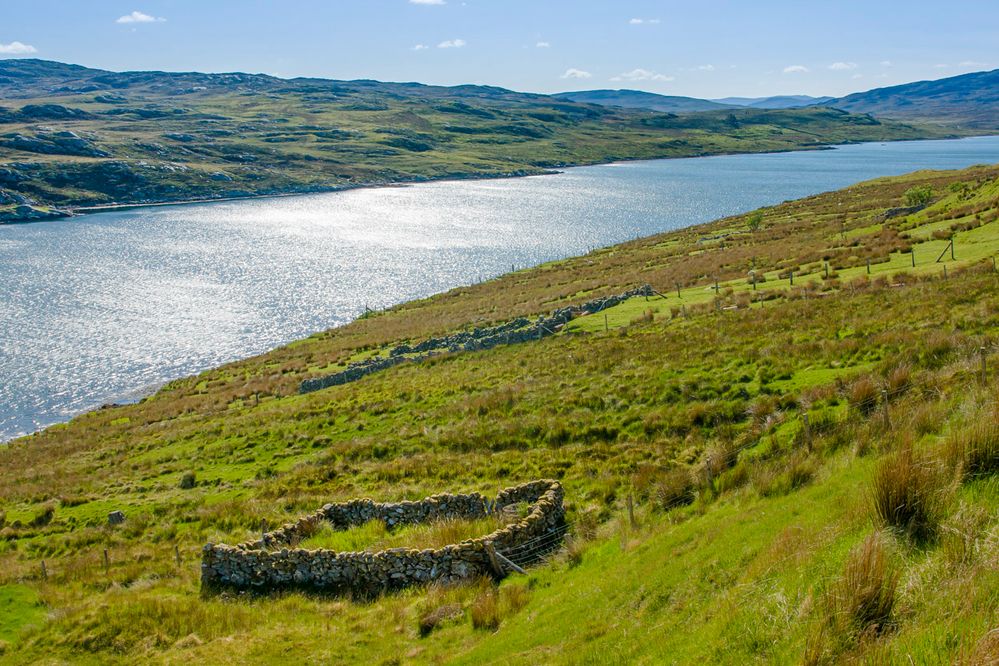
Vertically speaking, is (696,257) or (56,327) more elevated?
(696,257)

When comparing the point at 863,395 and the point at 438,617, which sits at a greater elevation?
the point at 863,395

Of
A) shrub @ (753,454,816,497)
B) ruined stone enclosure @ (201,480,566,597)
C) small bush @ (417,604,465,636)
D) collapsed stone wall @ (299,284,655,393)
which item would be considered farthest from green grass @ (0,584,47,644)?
collapsed stone wall @ (299,284,655,393)

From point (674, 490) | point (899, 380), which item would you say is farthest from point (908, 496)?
point (899, 380)

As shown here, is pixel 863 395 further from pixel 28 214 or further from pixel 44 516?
pixel 28 214

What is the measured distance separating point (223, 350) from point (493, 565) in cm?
5643

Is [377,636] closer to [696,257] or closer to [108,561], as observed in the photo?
[108,561]

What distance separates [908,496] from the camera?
7387 millimetres

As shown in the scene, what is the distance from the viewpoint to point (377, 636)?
12.4 meters

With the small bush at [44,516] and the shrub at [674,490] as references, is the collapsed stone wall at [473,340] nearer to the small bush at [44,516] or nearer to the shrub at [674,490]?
the small bush at [44,516]

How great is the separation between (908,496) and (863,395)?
379 inches

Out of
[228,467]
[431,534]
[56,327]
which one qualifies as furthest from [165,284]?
[431,534]

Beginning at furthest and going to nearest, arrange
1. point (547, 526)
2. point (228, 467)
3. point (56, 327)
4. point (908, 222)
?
point (56, 327)
point (908, 222)
point (228, 467)
point (547, 526)

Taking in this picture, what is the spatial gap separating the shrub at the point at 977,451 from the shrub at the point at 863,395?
24.0 feet

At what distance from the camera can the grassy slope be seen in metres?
7.70
